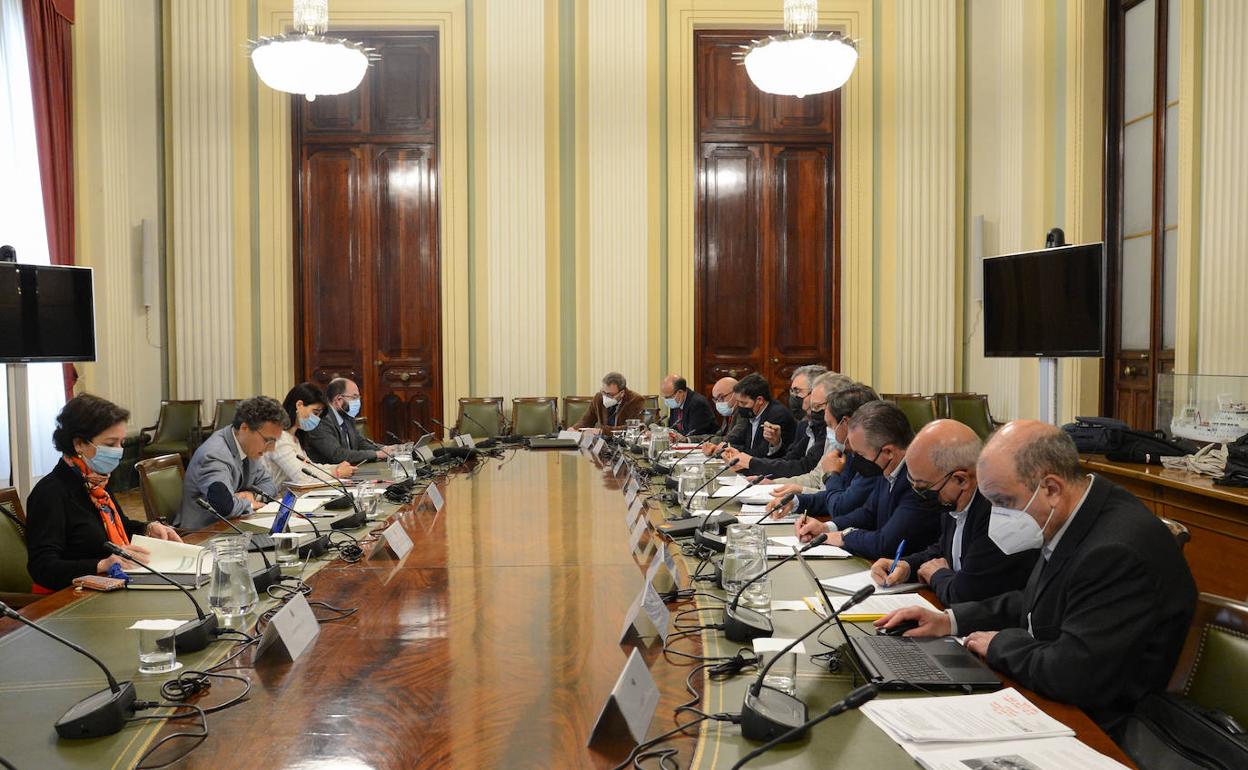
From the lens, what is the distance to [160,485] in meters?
3.94

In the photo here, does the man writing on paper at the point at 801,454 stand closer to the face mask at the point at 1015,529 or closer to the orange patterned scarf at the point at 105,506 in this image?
Result: the face mask at the point at 1015,529

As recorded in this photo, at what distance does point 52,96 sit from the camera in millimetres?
6695

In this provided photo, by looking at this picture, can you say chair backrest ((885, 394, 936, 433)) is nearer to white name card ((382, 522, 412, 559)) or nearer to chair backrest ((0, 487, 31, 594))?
white name card ((382, 522, 412, 559))

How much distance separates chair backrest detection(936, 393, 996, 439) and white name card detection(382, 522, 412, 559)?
19.8ft

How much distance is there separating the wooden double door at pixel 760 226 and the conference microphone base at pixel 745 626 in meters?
6.48

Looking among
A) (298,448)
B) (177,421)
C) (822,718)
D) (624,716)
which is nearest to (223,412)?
(177,421)

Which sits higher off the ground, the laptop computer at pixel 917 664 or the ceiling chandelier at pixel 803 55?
the ceiling chandelier at pixel 803 55

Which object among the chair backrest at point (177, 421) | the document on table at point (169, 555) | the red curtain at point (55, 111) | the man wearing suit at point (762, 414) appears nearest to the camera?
the document on table at point (169, 555)

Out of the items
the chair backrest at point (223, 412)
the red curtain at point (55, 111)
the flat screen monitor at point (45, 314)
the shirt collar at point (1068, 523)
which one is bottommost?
the chair backrest at point (223, 412)

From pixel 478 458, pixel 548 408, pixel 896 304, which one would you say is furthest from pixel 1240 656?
pixel 896 304

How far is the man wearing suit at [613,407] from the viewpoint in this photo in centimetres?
730

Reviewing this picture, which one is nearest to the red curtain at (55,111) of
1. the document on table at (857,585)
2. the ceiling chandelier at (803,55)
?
the ceiling chandelier at (803,55)

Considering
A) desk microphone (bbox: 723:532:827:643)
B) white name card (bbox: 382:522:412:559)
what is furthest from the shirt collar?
white name card (bbox: 382:522:412:559)

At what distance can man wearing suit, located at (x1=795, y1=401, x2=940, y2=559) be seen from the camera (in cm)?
292
